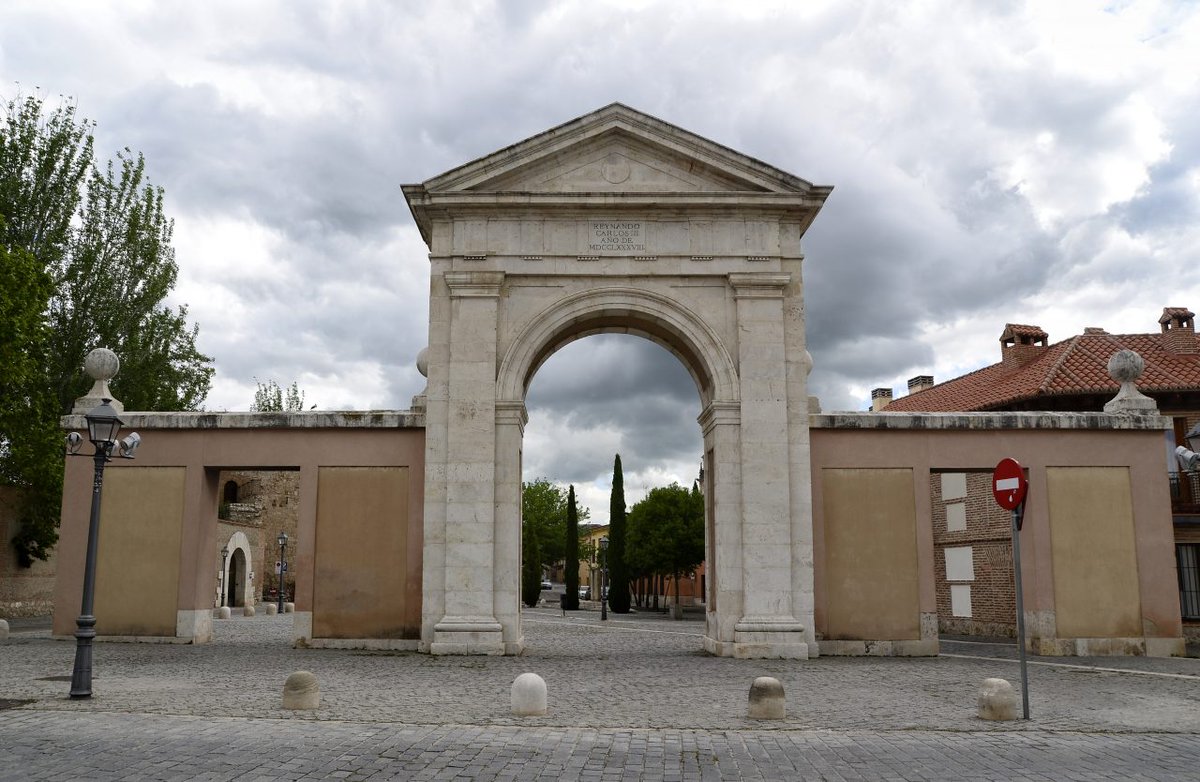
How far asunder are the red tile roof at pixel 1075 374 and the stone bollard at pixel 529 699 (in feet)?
66.0

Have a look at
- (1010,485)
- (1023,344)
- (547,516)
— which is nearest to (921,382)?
(1023,344)

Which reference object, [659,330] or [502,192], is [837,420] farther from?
[502,192]

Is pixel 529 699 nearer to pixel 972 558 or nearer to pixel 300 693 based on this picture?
pixel 300 693

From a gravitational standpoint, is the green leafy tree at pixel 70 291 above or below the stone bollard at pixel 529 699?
above

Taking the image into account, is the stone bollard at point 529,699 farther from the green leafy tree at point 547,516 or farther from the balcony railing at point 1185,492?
the green leafy tree at point 547,516

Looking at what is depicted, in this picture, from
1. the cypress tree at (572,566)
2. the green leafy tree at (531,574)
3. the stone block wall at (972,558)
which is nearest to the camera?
the stone block wall at (972,558)

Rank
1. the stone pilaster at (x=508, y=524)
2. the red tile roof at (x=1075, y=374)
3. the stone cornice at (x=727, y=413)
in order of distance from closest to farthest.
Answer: the stone pilaster at (x=508, y=524), the stone cornice at (x=727, y=413), the red tile roof at (x=1075, y=374)

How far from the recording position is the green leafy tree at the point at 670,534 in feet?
149

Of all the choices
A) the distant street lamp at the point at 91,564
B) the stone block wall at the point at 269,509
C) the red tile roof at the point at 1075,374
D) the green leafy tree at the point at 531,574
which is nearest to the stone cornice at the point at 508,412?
the distant street lamp at the point at 91,564

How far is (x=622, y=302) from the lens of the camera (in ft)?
58.2

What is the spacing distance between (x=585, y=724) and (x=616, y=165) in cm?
1173

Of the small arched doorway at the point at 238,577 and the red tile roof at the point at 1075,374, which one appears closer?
the red tile roof at the point at 1075,374

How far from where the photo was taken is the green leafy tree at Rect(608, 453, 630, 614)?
1746 inches

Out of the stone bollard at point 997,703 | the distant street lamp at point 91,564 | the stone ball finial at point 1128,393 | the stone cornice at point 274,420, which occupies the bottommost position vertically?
the stone bollard at point 997,703
